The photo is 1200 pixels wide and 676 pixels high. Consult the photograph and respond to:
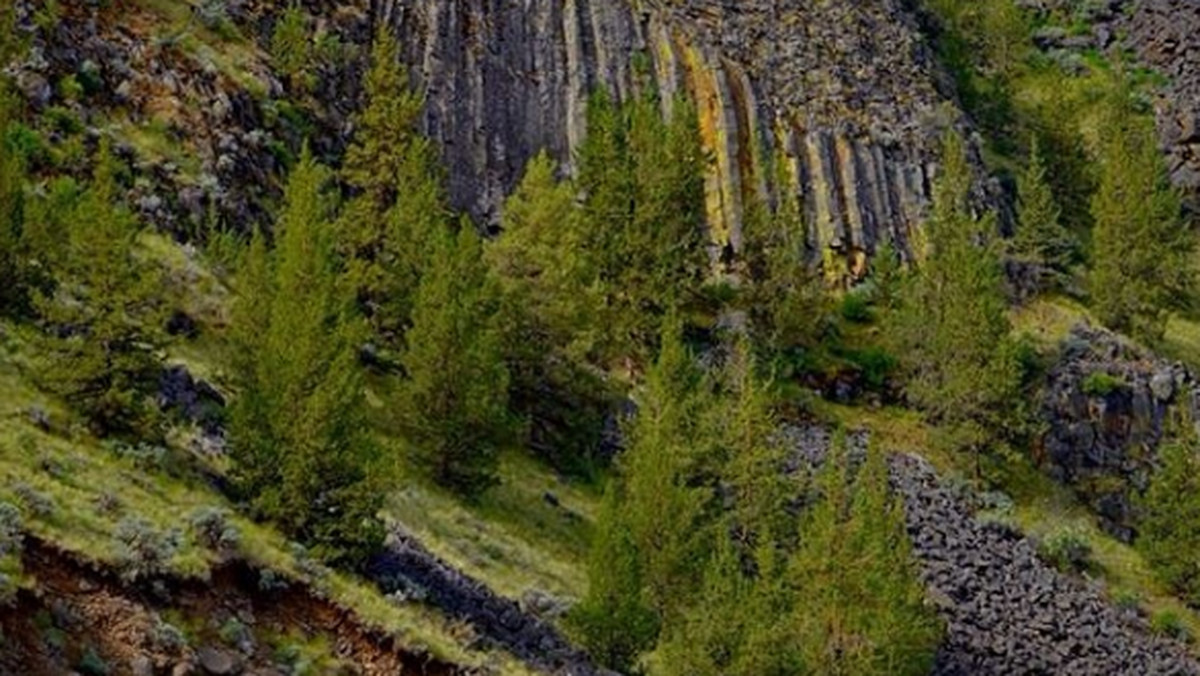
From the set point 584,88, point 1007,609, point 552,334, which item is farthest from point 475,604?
point 584,88

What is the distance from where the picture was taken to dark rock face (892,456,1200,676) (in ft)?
136

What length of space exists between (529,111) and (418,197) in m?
18.6

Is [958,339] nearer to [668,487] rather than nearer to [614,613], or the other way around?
[668,487]

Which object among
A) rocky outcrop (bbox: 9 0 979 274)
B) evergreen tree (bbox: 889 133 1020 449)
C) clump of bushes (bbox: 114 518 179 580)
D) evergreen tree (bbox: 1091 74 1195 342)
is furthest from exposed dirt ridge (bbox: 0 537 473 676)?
evergreen tree (bbox: 1091 74 1195 342)

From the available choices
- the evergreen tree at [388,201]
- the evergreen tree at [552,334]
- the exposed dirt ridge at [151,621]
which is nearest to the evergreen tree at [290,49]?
the evergreen tree at [388,201]

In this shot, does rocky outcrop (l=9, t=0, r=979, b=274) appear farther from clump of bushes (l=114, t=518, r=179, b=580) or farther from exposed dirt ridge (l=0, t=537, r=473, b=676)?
clump of bushes (l=114, t=518, r=179, b=580)

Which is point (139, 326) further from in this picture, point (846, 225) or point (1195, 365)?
point (1195, 365)

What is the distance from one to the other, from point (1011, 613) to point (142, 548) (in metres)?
28.6

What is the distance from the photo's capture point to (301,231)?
33.6m

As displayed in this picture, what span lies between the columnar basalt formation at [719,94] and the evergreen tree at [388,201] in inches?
243

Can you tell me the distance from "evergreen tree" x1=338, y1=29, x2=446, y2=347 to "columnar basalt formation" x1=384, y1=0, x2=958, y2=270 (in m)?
6.18

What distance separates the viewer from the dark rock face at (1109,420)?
53.6 metres

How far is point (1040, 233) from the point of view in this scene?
66062 mm

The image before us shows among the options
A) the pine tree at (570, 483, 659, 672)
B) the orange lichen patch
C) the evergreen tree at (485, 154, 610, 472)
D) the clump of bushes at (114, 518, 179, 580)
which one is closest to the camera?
the clump of bushes at (114, 518, 179, 580)
